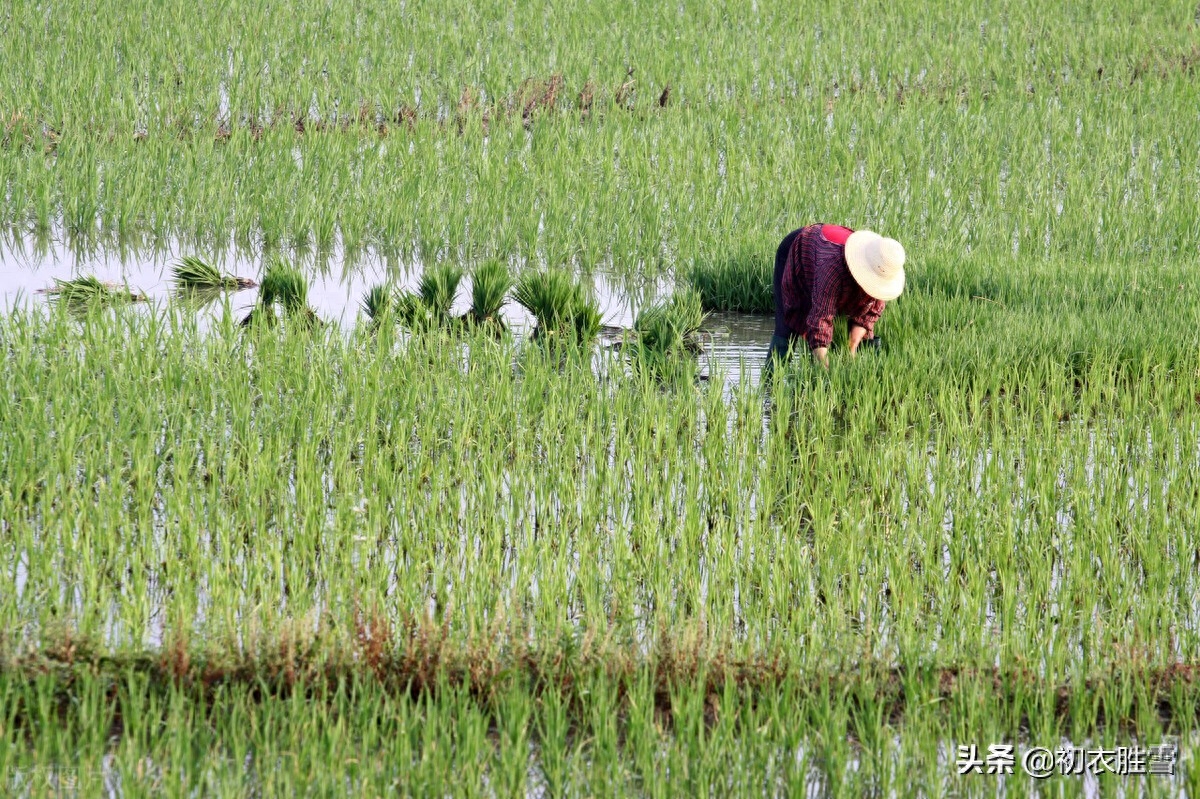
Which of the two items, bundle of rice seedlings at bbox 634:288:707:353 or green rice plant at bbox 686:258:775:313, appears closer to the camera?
bundle of rice seedlings at bbox 634:288:707:353

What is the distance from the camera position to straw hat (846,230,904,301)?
3.99m

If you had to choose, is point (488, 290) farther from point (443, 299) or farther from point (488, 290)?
point (443, 299)

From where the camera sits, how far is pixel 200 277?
5.48m

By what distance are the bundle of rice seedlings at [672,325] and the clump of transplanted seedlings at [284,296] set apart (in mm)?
1239

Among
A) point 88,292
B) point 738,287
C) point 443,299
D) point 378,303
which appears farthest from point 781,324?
point 88,292

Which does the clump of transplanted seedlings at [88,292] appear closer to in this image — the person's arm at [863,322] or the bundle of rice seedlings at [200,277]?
the bundle of rice seedlings at [200,277]

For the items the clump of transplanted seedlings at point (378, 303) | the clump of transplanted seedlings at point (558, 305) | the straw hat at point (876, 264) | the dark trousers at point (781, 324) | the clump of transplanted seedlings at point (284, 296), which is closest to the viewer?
the straw hat at point (876, 264)

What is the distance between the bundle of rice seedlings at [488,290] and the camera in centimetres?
509

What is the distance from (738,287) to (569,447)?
212 centimetres

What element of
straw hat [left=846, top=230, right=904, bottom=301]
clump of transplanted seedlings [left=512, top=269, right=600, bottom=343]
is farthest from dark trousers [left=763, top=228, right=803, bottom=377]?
clump of transplanted seedlings [left=512, top=269, right=600, bottom=343]

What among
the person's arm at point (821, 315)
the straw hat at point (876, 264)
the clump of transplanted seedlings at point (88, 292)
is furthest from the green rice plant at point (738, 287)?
the clump of transplanted seedlings at point (88, 292)

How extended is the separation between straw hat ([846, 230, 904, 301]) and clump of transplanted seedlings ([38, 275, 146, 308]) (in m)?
2.68

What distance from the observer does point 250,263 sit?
5.98 meters

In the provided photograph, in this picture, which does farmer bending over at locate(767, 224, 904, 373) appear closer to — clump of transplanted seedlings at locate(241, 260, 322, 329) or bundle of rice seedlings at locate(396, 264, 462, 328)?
bundle of rice seedlings at locate(396, 264, 462, 328)
